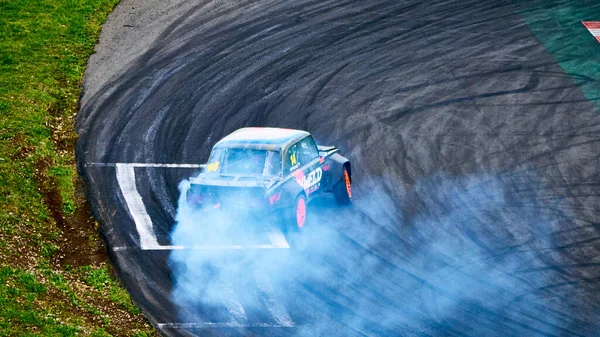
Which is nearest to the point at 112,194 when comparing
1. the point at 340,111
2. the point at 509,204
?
the point at 340,111

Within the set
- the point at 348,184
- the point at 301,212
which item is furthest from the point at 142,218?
the point at 348,184

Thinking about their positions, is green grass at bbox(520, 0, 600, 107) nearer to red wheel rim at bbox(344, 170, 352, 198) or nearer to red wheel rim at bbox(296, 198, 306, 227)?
red wheel rim at bbox(344, 170, 352, 198)

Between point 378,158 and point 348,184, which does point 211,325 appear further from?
point 378,158

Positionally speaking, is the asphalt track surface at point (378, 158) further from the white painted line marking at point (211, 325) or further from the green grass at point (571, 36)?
the green grass at point (571, 36)

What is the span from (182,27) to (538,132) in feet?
38.5

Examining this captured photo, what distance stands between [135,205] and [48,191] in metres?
1.91

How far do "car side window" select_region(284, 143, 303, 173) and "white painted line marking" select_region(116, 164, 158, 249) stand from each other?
3086mm

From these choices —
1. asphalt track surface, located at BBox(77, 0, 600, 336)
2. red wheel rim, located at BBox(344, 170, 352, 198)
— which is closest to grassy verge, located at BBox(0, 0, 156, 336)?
asphalt track surface, located at BBox(77, 0, 600, 336)

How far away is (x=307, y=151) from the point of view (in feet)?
61.7

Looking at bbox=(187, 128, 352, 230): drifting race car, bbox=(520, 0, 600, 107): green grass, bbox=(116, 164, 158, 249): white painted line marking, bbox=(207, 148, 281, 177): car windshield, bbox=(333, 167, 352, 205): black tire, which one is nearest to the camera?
bbox=(187, 128, 352, 230): drifting race car

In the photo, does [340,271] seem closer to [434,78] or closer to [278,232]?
[278,232]

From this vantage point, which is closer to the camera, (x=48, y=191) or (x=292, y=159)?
(x=292, y=159)

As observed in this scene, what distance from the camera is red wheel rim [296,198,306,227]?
17.8 m

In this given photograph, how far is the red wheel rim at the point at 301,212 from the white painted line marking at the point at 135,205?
2918 millimetres
